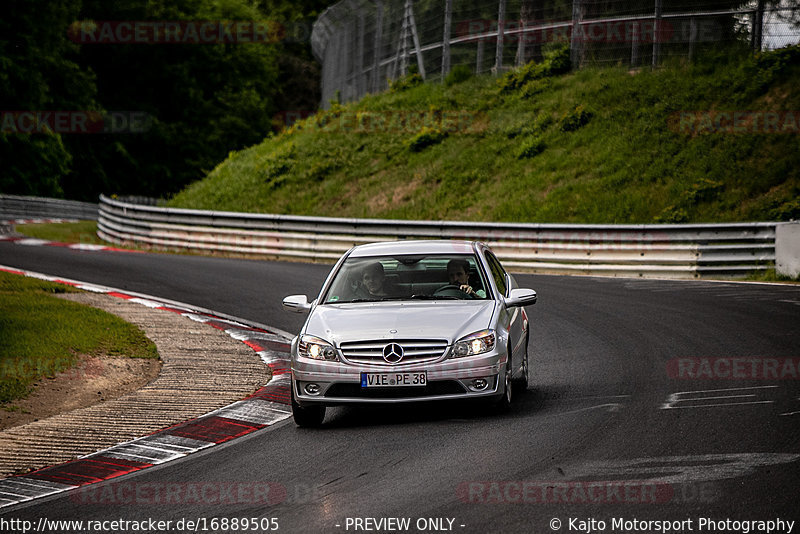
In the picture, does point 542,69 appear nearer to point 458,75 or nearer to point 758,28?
point 458,75

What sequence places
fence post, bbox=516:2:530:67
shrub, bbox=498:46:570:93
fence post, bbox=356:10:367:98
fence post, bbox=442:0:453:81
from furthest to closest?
1. fence post, bbox=356:10:367:98
2. fence post, bbox=442:0:453:81
3. shrub, bbox=498:46:570:93
4. fence post, bbox=516:2:530:67

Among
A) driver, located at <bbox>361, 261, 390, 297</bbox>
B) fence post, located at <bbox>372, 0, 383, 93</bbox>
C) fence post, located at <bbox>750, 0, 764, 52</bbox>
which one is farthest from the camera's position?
fence post, located at <bbox>372, 0, 383, 93</bbox>

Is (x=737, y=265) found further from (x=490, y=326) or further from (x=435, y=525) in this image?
(x=435, y=525)

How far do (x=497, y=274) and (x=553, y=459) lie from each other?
3.53 m

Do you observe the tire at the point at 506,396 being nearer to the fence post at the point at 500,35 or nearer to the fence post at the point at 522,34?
the fence post at the point at 522,34

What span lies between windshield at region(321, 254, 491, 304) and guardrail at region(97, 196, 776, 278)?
1183cm

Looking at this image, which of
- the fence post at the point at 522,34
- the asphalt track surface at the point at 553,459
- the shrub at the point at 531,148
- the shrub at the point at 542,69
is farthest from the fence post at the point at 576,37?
the asphalt track surface at the point at 553,459

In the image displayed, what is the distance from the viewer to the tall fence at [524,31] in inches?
1114

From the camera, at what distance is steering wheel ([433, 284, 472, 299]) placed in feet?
31.2

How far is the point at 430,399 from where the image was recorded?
8.41 meters

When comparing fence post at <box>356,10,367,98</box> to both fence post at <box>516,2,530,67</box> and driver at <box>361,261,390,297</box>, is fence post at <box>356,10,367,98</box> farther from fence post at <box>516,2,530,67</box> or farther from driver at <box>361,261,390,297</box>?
driver at <box>361,261,390,297</box>

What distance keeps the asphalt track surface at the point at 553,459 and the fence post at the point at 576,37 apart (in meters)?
19.4

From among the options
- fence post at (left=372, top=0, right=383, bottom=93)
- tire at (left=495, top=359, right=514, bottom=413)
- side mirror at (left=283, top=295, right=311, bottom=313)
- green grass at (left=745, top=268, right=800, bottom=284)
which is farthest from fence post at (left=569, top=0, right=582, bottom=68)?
tire at (left=495, top=359, right=514, bottom=413)

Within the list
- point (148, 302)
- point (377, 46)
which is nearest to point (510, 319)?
point (148, 302)
